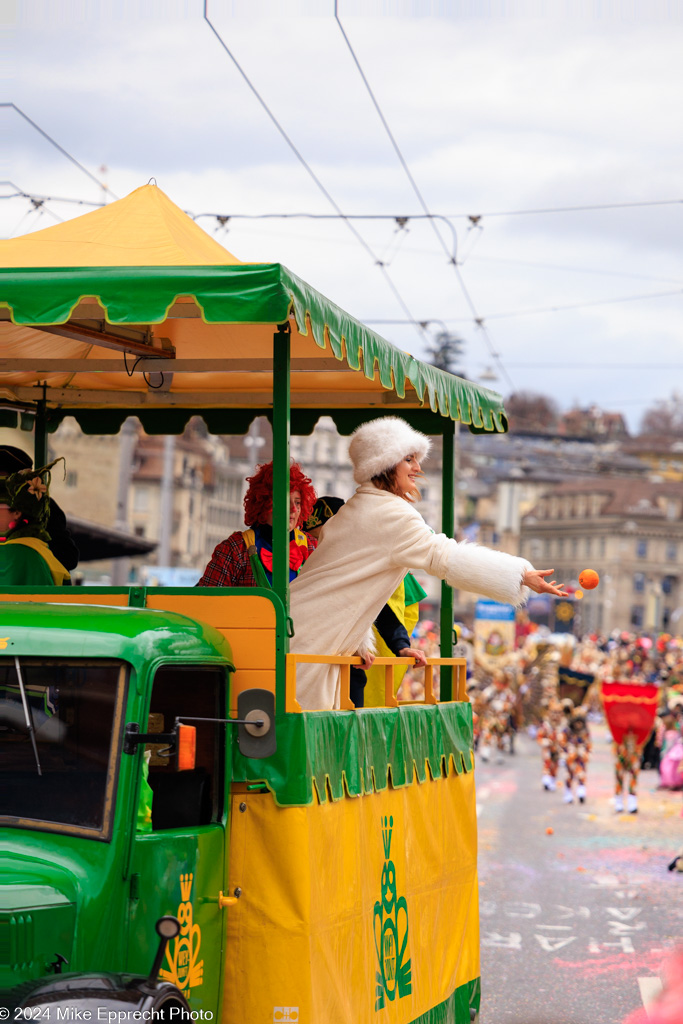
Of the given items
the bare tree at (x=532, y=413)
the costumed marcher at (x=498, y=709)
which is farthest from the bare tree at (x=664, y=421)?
the costumed marcher at (x=498, y=709)

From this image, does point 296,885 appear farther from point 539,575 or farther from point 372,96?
point 372,96

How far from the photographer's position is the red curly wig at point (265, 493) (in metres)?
6.21

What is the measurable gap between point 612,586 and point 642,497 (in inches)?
412

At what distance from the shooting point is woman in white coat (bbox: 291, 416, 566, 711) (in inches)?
222

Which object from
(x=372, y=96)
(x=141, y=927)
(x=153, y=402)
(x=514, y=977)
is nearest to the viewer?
(x=141, y=927)

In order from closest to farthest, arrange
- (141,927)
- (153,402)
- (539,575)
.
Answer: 1. (141,927)
2. (539,575)
3. (153,402)

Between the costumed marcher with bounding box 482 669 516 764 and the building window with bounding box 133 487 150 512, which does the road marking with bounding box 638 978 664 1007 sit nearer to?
the costumed marcher with bounding box 482 669 516 764

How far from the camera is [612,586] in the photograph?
518ft

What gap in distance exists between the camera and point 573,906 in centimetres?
1302

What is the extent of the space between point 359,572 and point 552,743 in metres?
19.5

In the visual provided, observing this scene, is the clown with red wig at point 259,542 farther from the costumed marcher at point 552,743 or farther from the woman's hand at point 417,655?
the costumed marcher at point 552,743

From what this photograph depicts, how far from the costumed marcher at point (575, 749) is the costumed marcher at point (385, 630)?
15.8 m

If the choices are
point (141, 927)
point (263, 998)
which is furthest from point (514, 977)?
point (141, 927)

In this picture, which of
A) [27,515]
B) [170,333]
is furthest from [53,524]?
[170,333]
